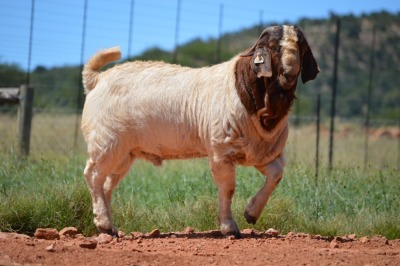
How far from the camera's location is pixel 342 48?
6178 centimetres

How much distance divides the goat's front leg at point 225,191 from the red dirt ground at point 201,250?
0.46ft

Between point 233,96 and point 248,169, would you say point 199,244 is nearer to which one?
point 233,96

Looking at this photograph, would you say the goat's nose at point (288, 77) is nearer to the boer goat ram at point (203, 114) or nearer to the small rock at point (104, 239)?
the boer goat ram at point (203, 114)

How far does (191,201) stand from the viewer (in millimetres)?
9820

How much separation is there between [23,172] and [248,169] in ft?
12.1

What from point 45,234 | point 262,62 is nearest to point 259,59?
point 262,62

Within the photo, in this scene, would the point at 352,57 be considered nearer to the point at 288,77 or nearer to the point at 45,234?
the point at 288,77

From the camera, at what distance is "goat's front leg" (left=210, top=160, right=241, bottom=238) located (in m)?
8.19

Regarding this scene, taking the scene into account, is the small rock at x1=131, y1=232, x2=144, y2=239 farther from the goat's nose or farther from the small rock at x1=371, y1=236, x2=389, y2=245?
the small rock at x1=371, y1=236, x2=389, y2=245

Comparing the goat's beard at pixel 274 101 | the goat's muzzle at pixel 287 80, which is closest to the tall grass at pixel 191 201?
the goat's beard at pixel 274 101

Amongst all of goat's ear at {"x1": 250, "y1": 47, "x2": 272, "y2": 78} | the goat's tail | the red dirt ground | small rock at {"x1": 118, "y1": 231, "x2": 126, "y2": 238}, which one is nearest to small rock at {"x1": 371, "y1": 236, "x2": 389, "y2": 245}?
the red dirt ground

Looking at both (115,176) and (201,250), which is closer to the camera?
(201,250)

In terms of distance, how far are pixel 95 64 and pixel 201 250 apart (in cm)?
325

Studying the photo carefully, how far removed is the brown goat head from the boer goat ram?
0.01 metres
